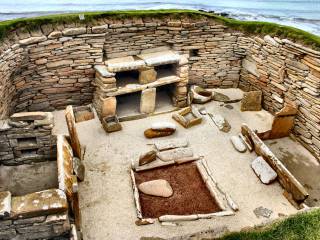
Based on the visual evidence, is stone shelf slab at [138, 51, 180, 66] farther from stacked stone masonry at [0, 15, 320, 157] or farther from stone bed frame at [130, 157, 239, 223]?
stone bed frame at [130, 157, 239, 223]

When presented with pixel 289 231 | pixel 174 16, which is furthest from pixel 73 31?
pixel 289 231

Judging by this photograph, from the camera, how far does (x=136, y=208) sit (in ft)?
21.4

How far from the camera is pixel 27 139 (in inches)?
277

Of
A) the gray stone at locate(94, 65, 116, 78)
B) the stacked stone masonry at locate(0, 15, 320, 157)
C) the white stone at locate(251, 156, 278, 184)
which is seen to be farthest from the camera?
the gray stone at locate(94, 65, 116, 78)

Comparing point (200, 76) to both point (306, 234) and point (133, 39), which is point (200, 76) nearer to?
point (133, 39)

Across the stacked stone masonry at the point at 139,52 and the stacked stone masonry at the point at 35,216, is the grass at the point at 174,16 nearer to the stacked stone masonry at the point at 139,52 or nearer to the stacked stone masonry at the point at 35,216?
the stacked stone masonry at the point at 139,52

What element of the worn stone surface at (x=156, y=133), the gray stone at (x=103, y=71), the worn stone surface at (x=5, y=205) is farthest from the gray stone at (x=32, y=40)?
the worn stone surface at (x=5, y=205)

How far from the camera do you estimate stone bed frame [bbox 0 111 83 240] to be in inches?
189

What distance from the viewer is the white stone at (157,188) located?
691cm

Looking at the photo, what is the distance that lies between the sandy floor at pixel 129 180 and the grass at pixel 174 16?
2.06 metres

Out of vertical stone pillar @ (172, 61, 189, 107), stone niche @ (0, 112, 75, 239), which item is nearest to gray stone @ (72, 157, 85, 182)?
stone niche @ (0, 112, 75, 239)

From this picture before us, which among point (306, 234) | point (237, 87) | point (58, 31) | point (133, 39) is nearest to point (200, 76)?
point (237, 87)

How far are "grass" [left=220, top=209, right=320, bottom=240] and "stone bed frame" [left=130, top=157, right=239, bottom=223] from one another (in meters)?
0.69

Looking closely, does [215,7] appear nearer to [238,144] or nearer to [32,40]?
[238,144]
